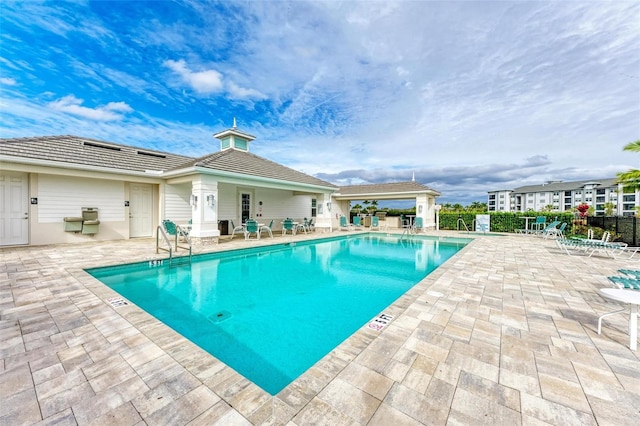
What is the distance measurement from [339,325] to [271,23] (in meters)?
10.0

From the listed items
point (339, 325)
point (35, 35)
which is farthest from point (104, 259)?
point (35, 35)

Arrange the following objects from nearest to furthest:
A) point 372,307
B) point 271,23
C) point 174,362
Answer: point 174,362, point 372,307, point 271,23

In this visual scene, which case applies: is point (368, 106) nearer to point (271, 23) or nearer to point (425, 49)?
point (425, 49)

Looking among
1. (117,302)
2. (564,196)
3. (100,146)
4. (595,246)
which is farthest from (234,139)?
(564,196)

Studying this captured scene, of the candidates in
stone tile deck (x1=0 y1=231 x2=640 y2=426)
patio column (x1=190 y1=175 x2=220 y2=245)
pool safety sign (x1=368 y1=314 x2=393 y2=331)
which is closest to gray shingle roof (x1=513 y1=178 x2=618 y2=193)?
stone tile deck (x1=0 y1=231 x2=640 y2=426)

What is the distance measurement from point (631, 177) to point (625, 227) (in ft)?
10.4

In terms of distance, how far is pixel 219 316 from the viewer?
4.20 meters

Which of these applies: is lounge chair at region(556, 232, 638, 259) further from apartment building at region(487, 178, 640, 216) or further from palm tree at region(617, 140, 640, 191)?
apartment building at region(487, 178, 640, 216)

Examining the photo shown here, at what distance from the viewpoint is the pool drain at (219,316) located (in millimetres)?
4051

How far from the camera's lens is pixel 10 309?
3504 mm

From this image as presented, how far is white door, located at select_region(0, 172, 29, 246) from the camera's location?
8219 mm

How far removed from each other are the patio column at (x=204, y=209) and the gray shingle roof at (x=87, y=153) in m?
3.00

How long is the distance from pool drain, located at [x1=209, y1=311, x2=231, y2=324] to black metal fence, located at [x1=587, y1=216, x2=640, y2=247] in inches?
588

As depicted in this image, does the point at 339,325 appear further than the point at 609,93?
No
